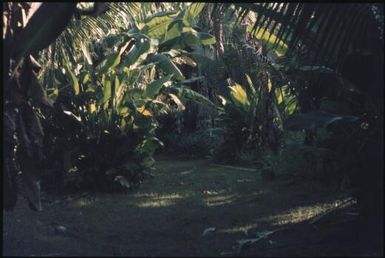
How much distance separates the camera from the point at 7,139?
8078mm

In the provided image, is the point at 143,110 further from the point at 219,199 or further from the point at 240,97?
the point at 240,97

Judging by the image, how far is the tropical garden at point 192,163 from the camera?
7.19 m

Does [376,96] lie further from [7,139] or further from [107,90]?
[107,90]

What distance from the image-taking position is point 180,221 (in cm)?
894

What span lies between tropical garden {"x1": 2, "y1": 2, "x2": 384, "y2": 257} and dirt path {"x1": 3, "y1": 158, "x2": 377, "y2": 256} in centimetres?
3

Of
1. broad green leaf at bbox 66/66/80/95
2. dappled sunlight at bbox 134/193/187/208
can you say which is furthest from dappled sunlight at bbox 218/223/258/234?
broad green leaf at bbox 66/66/80/95

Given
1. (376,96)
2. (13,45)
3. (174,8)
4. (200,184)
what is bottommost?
(200,184)

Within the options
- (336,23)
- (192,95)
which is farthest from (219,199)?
(192,95)

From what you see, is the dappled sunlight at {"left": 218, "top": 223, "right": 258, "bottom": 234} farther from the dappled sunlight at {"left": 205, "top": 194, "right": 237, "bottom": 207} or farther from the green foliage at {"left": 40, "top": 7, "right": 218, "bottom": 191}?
the green foliage at {"left": 40, "top": 7, "right": 218, "bottom": 191}

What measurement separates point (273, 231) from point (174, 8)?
9.03m

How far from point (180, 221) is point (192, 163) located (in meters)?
8.59

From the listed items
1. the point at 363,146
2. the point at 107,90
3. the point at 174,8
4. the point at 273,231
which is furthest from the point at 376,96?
the point at 174,8

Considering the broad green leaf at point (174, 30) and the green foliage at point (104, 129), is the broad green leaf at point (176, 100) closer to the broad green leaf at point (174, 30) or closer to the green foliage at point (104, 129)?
the broad green leaf at point (174, 30)

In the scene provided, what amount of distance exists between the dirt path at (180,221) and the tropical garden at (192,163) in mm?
33
